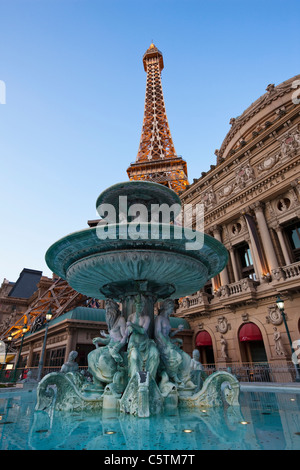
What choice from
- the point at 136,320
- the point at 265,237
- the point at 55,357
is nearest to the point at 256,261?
the point at 265,237

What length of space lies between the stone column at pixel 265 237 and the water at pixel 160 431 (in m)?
15.3

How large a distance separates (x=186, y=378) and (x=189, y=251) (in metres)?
3.19

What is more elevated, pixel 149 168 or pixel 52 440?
pixel 149 168

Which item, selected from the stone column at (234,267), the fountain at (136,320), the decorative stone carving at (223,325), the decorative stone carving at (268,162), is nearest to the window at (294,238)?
the stone column at (234,267)

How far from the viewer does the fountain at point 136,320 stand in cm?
604

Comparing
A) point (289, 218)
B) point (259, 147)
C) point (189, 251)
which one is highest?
point (259, 147)

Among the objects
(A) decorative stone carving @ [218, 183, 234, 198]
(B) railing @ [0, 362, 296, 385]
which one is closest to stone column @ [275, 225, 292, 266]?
(A) decorative stone carving @ [218, 183, 234, 198]

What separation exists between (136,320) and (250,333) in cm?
1527

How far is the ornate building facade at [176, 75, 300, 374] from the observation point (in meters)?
18.7

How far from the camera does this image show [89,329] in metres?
21.4

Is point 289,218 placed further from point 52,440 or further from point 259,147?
point 52,440

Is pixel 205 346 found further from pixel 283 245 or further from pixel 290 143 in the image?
pixel 290 143

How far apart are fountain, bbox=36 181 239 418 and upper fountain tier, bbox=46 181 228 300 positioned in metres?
0.02
